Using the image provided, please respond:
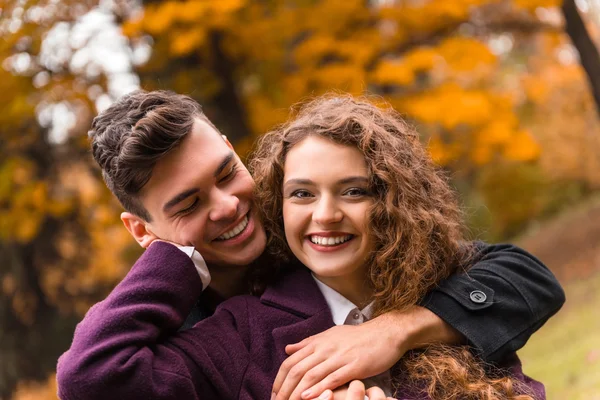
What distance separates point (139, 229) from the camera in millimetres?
2531

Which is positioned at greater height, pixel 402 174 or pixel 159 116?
pixel 159 116

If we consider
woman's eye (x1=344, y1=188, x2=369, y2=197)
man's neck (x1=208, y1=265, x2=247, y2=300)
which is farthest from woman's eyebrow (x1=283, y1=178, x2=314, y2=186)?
man's neck (x1=208, y1=265, x2=247, y2=300)

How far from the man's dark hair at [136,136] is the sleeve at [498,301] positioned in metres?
0.97

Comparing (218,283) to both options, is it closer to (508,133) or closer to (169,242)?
(169,242)

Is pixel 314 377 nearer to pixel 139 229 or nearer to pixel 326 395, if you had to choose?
pixel 326 395

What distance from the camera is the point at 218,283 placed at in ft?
8.39

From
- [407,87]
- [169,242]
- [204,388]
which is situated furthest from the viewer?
[407,87]

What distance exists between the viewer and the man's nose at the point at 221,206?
2357 millimetres

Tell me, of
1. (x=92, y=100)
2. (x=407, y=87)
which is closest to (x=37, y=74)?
(x=92, y=100)

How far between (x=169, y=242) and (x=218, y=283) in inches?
13.9

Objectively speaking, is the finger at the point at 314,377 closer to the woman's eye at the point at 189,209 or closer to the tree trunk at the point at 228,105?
the woman's eye at the point at 189,209

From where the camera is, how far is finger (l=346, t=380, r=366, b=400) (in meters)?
2.00

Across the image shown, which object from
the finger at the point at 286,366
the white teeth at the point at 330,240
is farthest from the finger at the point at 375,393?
the white teeth at the point at 330,240

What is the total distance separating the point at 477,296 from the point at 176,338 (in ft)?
3.12
